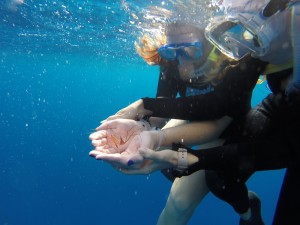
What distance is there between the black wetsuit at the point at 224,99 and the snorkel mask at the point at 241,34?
16cm

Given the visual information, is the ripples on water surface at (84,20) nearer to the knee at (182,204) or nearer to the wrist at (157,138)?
the wrist at (157,138)

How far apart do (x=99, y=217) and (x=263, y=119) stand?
1383 cm

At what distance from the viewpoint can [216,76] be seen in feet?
10.7

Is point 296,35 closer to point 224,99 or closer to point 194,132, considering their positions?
point 224,99

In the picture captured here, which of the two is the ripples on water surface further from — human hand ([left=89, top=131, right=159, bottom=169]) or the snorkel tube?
human hand ([left=89, top=131, right=159, bottom=169])

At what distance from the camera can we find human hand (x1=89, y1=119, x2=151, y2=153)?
2494 mm

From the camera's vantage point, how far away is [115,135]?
2.77 metres

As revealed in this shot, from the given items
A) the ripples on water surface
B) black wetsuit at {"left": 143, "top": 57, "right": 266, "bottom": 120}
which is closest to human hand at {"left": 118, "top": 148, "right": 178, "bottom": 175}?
black wetsuit at {"left": 143, "top": 57, "right": 266, "bottom": 120}

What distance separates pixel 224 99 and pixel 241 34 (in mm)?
646

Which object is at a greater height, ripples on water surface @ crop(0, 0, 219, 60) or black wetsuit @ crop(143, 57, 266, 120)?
ripples on water surface @ crop(0, 0, 219, 60)

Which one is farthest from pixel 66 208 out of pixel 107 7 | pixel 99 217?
pixel 107 7

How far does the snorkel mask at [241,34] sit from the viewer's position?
2231 mm

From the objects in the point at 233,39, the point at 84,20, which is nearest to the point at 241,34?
the point at 233,39

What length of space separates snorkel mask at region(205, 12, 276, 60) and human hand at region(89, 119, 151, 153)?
1.25 m
